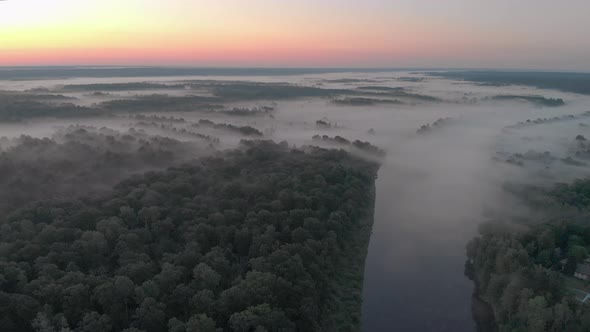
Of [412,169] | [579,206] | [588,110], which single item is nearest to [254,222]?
[579,206]

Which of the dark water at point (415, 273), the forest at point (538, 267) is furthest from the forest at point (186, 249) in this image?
the forest at point (538, 267)

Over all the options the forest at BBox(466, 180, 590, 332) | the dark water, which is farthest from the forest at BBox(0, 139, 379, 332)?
the forest at BBox(466, 180, 590, 332)

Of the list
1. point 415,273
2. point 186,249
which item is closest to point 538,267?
point 415,273

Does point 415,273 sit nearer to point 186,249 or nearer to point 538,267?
point 538,267

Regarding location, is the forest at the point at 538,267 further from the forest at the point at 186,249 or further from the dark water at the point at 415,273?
the forest at the point at 186,249

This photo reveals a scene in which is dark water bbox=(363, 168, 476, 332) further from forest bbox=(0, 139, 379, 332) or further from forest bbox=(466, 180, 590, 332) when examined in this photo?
forest bbox=(466, 180, 590, 332)

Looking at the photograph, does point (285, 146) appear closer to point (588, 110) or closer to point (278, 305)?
point (278, 305)
